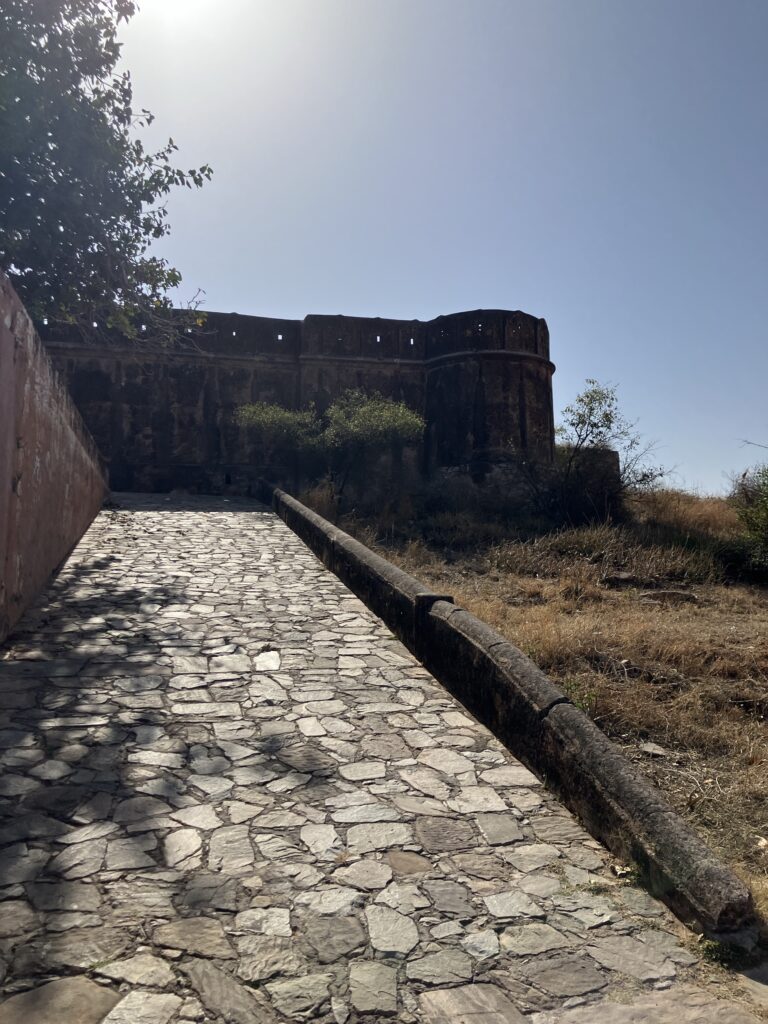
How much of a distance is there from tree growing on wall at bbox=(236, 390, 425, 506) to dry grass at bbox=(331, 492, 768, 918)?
200 inches

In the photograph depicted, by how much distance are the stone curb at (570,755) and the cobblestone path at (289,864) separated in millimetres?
96

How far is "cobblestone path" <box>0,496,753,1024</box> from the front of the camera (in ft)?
6.88

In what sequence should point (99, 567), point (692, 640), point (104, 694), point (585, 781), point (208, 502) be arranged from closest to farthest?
1. point (585, 781)
2. point (104, 694)
3. point (692, 640)
4. point (99, 567)
5. point (208, 502)

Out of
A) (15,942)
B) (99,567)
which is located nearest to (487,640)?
(15,942)

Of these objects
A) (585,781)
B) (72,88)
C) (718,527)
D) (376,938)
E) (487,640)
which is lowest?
(376,938)

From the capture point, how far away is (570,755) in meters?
3.42

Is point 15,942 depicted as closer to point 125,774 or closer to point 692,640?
point 125,774

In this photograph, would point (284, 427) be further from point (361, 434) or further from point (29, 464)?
point (29, 464)

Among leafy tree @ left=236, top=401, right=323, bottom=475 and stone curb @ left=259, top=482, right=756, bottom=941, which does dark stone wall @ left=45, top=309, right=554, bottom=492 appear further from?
stone curb @ left=259, top=482, right=756, bottom=941

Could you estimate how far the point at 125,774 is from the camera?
3402 mm

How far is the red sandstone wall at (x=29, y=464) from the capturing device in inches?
211

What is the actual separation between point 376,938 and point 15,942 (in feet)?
3.36

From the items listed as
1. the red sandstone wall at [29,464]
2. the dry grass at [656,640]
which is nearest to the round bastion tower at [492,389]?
the dry grass at [656,640]

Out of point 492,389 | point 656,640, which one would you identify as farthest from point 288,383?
point 656,640
